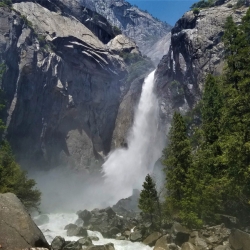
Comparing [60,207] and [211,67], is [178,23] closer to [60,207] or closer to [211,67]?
[211,67]

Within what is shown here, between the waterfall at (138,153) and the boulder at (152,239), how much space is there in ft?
95.8

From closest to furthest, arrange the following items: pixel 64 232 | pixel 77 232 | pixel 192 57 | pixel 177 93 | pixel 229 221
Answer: pixel 229 221
pixel 77 232
pixel 64 232
pixel 192 57
pixel 177 93

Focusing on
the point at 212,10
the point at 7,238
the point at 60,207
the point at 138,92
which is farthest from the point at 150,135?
the point at 7,238

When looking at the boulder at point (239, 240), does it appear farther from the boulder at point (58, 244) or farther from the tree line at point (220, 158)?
the boulder at point (58, 244)

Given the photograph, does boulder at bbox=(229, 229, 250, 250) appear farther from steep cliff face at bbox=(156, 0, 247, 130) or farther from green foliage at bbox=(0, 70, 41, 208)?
steep cliff face at bbox=(156, 0, 247, 130)

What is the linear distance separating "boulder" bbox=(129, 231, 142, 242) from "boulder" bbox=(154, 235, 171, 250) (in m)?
3.12

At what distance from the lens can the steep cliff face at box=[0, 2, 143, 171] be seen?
52438mm

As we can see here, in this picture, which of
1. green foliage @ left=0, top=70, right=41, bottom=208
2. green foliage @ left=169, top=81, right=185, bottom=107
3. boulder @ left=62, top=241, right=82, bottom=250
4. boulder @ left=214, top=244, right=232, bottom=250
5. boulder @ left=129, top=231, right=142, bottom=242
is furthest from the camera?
green foliage @ left=169, top=81, right=185, bottom=107

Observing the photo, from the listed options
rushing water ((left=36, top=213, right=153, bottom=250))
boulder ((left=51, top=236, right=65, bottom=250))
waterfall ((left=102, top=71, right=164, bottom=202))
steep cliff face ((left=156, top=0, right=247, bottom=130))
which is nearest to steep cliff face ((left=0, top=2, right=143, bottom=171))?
waterfall ((left=102, top=71, right=164, bottom=202))

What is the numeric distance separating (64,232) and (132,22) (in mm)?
161445

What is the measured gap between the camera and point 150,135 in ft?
210

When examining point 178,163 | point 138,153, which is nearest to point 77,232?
point 178,163

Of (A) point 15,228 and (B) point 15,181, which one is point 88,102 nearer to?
(B) point 15,181

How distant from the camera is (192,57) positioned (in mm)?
54875
